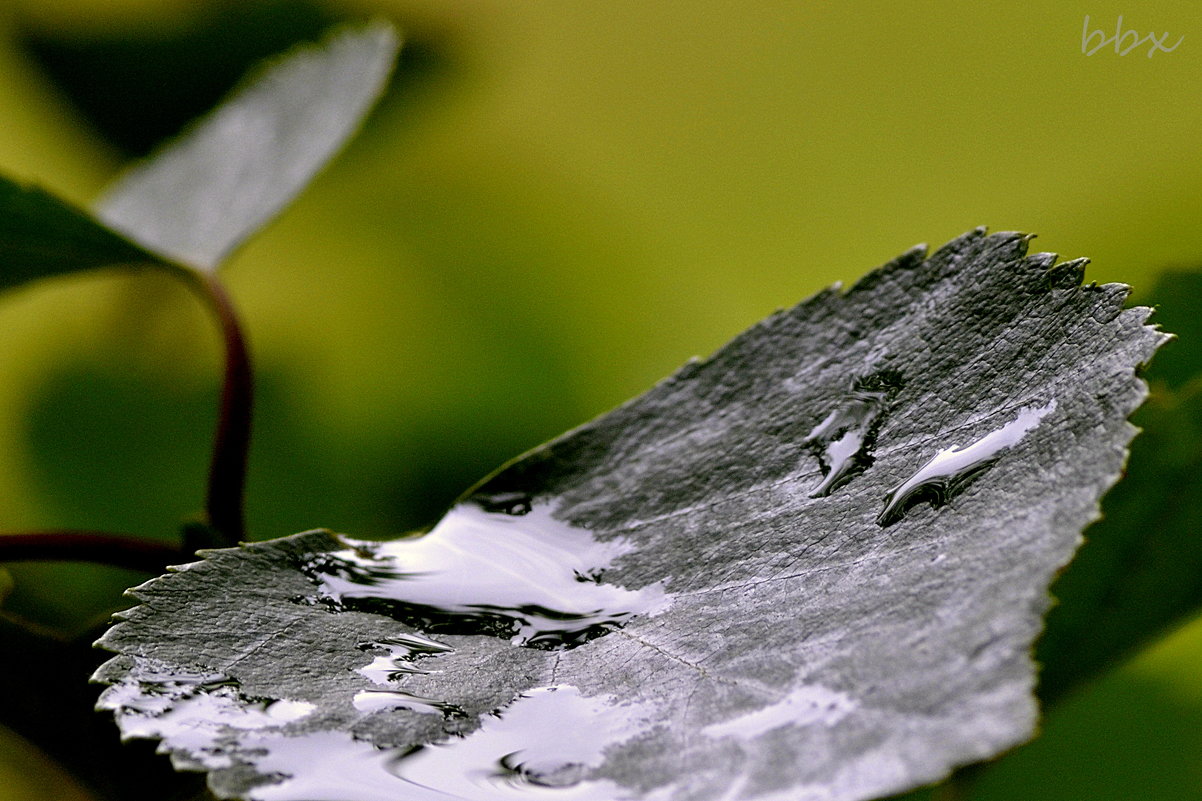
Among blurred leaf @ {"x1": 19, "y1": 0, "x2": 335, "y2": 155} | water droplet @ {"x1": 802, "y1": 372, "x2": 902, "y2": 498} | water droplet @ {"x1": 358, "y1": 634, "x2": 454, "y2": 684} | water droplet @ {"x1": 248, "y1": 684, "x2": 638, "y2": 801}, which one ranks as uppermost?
blurred leaf @ {"x1": 19, "y1": 0, "x2": 335, "y2": 155}

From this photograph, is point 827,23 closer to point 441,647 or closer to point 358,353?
point 358,353

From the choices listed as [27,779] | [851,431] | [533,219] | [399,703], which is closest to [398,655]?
[399,703]

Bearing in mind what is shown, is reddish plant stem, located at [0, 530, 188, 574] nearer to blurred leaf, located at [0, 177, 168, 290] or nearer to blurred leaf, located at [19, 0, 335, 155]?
blurred leaf, located at [0, 177, 168, 290]

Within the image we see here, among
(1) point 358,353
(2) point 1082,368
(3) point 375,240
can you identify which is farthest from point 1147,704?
(3) point 375,240

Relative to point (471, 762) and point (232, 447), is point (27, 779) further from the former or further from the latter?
point (471, 762)

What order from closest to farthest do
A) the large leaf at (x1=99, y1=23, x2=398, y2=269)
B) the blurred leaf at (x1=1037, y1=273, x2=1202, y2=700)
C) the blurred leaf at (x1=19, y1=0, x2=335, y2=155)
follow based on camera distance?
the blurred leaf at (x1=1037, y1=273, x2=1202, y2=700) < the large leaf at (x1=99, y1=23, x2=398, y2=269) < the blurred leaf at (x1=19, y1=0, x2=335, y2=155)

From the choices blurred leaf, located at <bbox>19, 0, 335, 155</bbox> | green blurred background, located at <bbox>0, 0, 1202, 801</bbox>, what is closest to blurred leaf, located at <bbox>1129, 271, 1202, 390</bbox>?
green blurred background, located at <bbox>0, 0, 1202, 801</bbox>

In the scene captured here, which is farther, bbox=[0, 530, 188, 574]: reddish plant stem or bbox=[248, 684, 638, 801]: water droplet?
bbox=[0, 530, 188, 574]: reddish plant stem

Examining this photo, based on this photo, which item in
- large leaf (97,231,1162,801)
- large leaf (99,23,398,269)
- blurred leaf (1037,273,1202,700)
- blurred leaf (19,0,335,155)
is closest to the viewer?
large leaf (97,231,1162,801)
